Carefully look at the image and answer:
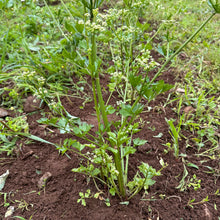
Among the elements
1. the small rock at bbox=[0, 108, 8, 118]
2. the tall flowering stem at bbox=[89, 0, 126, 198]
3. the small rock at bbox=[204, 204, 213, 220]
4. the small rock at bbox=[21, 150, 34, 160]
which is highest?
the tall flowering stem at bbox=[89, 0, 126, 198]

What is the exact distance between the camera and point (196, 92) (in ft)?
7.20

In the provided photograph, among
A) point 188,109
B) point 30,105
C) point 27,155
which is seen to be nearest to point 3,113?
point 30,105

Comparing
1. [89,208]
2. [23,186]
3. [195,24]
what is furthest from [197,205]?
[195,24]

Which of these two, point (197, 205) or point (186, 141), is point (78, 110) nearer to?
point (186, 141)

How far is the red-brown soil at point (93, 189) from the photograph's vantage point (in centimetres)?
123

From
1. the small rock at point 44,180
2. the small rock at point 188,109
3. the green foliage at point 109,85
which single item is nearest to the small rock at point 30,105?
the green foliage at point 109,85

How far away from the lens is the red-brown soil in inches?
48.6

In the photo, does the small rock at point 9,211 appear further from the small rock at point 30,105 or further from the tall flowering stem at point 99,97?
the small rock at point 30,105

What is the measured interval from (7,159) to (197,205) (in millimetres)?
1325

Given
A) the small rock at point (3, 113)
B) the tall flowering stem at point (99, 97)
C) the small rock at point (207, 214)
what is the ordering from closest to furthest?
the tall flowering stem at point (99, 97) < the small rock at point (207, 214) < the small rock at point (3, 113)

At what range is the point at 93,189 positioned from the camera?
1.34 metres

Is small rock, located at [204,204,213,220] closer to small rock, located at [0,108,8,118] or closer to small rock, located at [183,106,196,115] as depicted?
small rock, located at [183,106,196,115]

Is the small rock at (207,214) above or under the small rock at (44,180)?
under

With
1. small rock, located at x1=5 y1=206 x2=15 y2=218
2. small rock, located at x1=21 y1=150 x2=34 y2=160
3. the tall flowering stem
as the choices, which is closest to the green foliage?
the tall flowering stem
